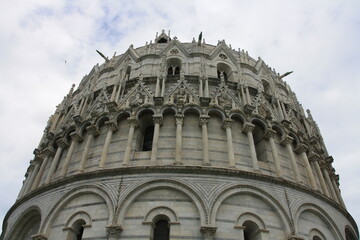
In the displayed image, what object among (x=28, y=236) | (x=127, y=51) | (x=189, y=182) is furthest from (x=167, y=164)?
(x=127, y=51)

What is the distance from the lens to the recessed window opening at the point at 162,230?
11758mm

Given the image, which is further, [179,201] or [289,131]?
[289,131]

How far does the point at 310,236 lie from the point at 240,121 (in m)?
6.19

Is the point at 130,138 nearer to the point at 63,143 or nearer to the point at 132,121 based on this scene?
the point at 132,121

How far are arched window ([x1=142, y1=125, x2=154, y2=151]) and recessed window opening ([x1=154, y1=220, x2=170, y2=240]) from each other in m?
4.22

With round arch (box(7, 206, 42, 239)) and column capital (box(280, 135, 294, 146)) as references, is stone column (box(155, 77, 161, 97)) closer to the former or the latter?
column capital (box(280, 135, 294, 146))

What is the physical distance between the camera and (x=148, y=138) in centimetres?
1579

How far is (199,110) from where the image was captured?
50.5ft

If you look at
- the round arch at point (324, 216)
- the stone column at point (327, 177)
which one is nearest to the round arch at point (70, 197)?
the round arch at point (324, 216)

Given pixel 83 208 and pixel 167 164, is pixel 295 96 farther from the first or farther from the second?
pixel 83 208

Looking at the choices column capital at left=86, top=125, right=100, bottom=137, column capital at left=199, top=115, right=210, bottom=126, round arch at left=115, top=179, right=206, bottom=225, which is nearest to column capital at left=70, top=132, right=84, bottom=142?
column capital at left=86, top=125, right=100, bottom=137

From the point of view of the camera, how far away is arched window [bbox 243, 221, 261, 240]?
1205 cm

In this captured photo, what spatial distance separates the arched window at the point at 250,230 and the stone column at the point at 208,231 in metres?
1.63

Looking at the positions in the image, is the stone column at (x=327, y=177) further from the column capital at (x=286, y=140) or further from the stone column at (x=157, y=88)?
the stone column at (x=157, y=88)
